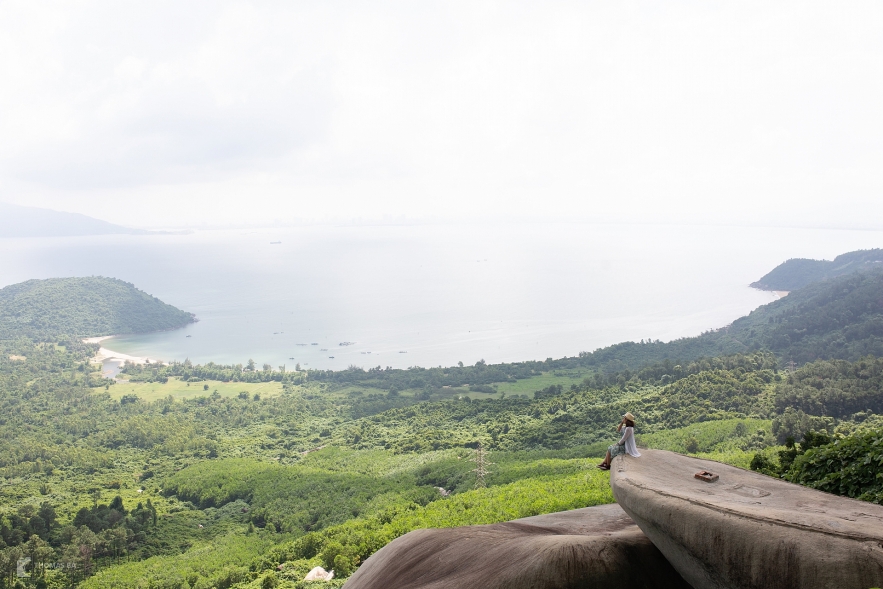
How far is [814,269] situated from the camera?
8994cm

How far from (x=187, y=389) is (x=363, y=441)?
30.5 m

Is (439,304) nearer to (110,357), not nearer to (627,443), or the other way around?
(110,357)

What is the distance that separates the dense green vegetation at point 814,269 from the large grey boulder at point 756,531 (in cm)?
8626

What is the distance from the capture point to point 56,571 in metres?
20.7

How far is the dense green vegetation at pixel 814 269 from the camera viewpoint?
80.2 metres

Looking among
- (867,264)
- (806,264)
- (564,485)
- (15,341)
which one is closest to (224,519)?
(564,485)

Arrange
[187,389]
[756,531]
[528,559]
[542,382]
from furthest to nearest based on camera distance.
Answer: [187,389]
[542,382]
[528,559]
[756,531]

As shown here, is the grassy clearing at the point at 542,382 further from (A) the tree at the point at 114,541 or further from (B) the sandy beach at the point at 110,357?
(B) the sandy beach at the point at 110,357

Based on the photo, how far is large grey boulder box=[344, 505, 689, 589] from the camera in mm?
3188

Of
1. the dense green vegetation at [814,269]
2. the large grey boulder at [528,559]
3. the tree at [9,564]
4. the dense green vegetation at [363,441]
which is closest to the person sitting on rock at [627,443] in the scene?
the large grey boulder at [528,559]

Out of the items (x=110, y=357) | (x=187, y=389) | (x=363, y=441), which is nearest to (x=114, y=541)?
(x=363, y=441)

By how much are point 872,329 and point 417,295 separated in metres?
88.6

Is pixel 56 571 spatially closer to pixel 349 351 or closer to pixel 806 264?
pixel 349 351

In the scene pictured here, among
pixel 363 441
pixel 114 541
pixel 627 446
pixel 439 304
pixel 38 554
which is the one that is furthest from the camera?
pixel 439 304
